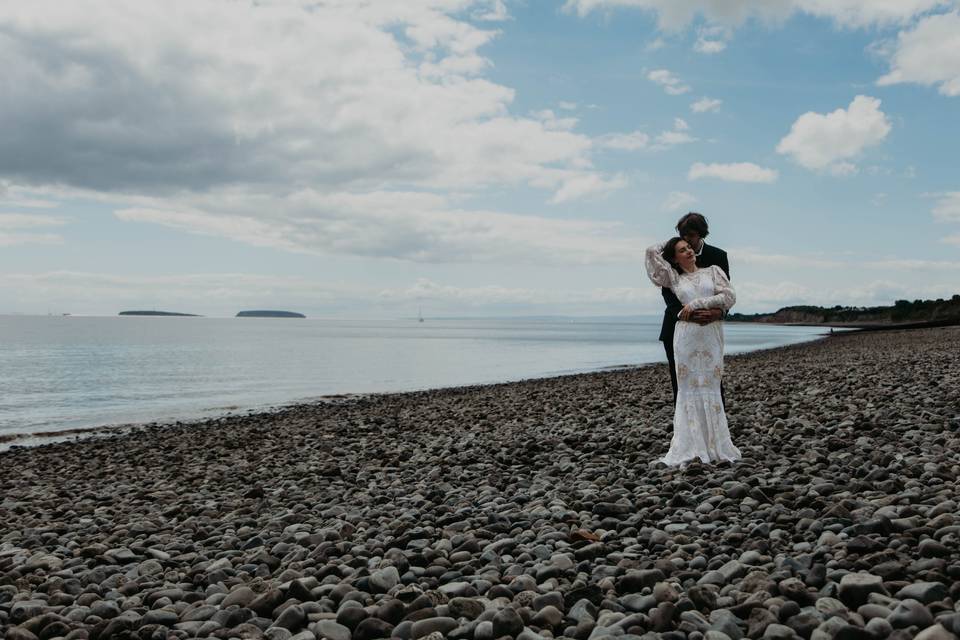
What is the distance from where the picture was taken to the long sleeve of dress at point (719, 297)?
7.89 meters

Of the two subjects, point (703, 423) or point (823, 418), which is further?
point (823, 418)

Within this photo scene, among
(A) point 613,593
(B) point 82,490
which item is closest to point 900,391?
(A) point 613,593

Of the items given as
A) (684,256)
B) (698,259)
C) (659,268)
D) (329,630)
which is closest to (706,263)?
(698,259)

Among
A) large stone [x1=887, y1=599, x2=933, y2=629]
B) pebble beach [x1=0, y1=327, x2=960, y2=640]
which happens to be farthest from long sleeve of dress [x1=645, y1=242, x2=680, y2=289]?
large stone [x1=887, y1=599, x2=933, y2=629]

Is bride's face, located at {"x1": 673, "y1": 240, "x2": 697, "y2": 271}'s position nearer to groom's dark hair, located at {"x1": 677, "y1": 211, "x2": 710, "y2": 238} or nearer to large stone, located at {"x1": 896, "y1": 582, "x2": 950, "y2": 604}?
groom's dark hair, located at {"x1": 677, "y1": 211, "x2": 710, "y2": 238}

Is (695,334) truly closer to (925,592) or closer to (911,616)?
(925,592)

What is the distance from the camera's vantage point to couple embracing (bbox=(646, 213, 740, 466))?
26.5 ft

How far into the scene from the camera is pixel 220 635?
4.40 m


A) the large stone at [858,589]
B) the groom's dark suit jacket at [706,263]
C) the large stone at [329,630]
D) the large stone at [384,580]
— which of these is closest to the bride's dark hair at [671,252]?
the groom's dark suit jacket at [706,263]

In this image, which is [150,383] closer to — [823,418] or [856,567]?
[823,418]

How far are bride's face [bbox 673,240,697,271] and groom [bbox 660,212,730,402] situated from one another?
0.59 feet

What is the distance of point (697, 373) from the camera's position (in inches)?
328

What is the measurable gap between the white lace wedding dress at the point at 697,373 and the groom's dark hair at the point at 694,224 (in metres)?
0.37

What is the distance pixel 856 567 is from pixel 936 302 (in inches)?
4815
